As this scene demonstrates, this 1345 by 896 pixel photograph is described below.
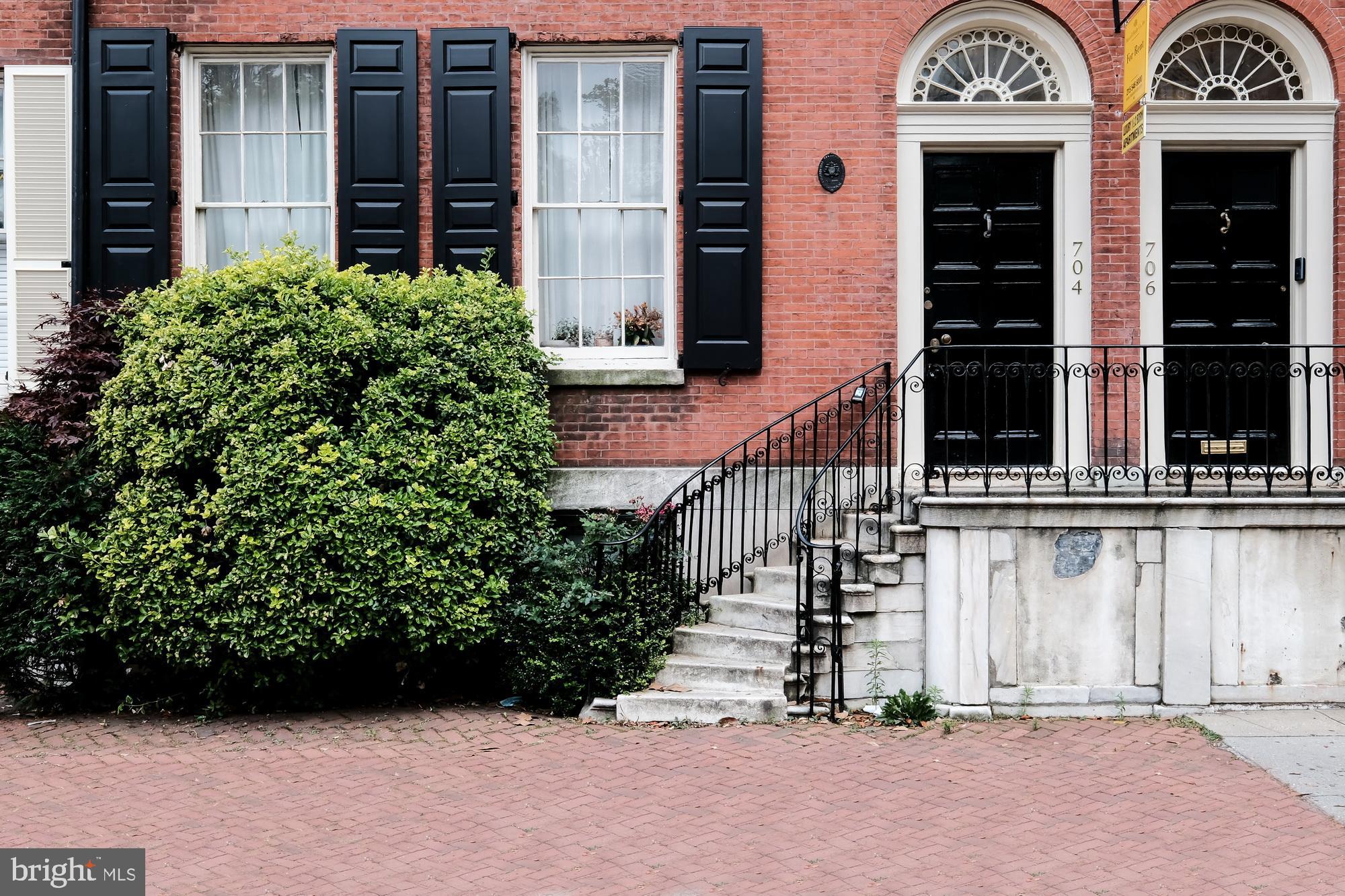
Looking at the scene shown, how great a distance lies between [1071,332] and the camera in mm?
9227

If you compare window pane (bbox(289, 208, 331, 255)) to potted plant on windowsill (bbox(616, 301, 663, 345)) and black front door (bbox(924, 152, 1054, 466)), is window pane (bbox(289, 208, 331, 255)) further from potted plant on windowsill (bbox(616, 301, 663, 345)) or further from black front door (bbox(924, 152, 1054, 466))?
black front door (bbox(924, 152, 1054, 466))

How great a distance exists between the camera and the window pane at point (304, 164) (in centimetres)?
947

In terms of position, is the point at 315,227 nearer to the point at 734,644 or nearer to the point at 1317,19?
the point at 734,644

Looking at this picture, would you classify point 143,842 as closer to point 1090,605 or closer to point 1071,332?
point 1090,605

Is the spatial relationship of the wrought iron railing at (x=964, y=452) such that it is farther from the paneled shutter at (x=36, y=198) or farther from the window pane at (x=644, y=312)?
the paneled shutter at (x=36, y=198)

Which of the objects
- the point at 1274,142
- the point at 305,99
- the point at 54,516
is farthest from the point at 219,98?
the point at 1274,142

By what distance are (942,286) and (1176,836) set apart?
490 centimetres

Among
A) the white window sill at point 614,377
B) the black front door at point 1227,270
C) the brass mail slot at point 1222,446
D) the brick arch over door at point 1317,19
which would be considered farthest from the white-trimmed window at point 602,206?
the brass mail slot at point 1222,446

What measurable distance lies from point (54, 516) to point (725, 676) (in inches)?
173

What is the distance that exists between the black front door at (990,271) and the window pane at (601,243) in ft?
7.89

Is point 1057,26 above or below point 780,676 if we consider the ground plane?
above

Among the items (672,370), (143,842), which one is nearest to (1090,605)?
(672,370)

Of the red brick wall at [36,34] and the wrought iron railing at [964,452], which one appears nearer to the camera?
the wrought iron railing at [964,452]

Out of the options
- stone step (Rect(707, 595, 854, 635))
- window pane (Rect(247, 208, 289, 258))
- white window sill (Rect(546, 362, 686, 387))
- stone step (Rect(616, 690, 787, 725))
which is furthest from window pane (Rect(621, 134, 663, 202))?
stone step (Rect(616, 690, 787, 725))
